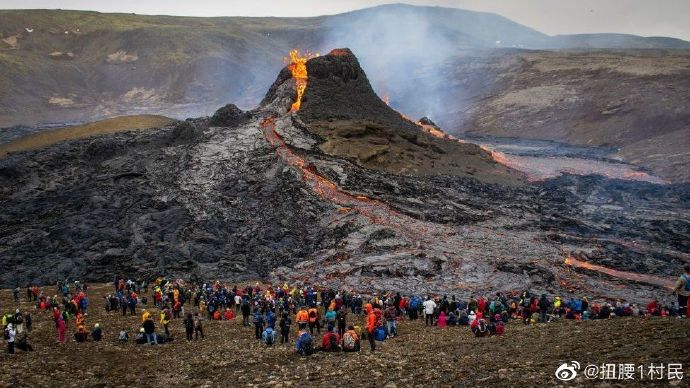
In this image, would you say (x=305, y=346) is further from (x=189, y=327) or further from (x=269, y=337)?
(x=189, y=327)

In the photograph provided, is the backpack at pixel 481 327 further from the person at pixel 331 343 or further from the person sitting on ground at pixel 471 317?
the person at pixel 331 343

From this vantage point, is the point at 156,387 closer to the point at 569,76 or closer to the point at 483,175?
the point at 483,175

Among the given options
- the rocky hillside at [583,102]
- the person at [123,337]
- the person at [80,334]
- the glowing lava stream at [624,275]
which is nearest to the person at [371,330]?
the person at [123,337]

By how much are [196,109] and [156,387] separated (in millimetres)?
154249

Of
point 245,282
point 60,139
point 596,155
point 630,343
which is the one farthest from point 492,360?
point 596,155

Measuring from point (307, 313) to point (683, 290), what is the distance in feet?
51.1

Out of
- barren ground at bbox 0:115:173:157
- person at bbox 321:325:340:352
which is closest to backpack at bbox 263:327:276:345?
person at bbox 321:325:340:352

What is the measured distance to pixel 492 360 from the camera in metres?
20.1

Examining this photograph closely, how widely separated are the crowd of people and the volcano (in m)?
5.63

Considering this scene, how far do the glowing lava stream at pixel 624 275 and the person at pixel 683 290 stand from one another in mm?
23493

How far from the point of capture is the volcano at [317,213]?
162ft

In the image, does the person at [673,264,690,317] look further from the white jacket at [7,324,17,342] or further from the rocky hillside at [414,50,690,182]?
the rocky hillside at [414,50,690,182]

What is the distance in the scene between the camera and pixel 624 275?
46.7m

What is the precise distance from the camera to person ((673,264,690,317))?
73.6ft
